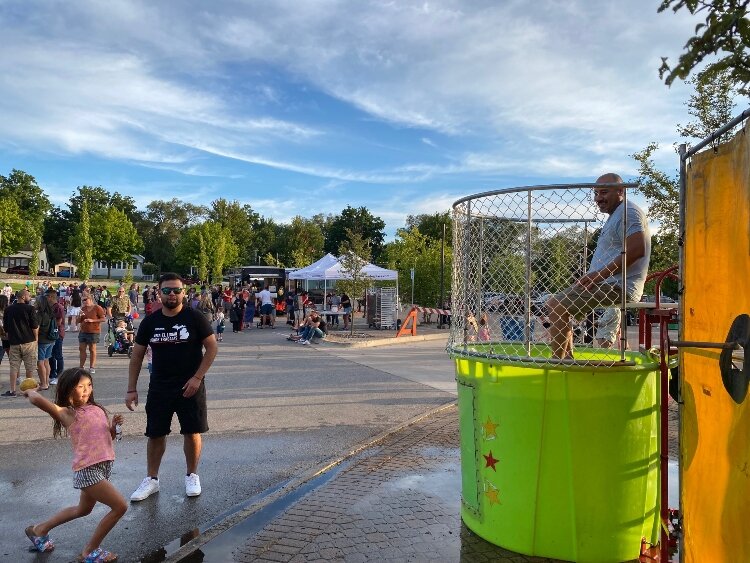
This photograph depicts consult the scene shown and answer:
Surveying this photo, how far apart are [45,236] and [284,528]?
115 m

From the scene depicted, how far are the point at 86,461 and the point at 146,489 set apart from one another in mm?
1163

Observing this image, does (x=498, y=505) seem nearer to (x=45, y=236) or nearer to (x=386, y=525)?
(x=386, y=525)

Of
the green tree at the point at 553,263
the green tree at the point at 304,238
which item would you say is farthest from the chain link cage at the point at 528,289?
the green tree at the point at 304,238

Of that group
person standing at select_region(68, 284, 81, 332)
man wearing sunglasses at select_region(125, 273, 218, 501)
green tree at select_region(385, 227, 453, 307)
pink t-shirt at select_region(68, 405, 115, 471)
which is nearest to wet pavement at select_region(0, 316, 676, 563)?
man wearing sunglasses at select_region(125, 273, 218, 501)

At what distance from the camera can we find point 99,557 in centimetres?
370

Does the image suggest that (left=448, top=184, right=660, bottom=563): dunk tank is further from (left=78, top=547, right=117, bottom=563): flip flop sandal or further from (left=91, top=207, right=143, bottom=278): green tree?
(left=91, top=207, right=143, bottom=278): green tree

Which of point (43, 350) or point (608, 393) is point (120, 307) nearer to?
point (43, 350)

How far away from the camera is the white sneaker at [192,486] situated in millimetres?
4910

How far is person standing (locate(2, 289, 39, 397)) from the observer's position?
30.1 feet

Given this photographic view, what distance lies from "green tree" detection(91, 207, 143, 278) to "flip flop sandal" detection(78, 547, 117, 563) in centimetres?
8685

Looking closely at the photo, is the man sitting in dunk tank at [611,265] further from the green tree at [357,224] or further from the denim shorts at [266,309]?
the green tree at [357,224]

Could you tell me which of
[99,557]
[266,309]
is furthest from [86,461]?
[266,309]

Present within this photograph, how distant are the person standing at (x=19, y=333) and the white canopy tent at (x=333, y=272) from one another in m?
14.2

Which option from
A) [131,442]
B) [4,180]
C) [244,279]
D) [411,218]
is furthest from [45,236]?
[131,442]
